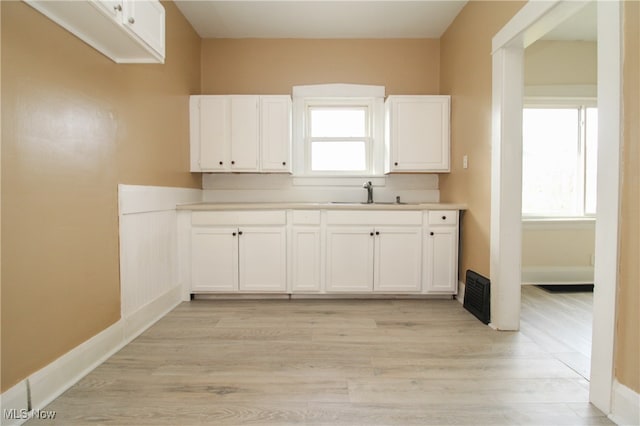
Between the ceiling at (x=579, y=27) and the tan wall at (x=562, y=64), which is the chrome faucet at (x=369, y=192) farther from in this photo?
the ceiling at (x=579, y=27)

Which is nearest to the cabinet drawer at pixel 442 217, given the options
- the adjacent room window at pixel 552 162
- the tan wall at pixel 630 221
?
the adjacent room window at pixel 552 162

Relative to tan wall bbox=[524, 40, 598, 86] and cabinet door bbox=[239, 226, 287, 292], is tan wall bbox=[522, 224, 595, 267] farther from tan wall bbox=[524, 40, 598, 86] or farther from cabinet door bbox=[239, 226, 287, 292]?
cabinet door bbox=[239, 226, 287, 292]

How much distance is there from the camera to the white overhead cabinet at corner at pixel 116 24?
5.01 ft

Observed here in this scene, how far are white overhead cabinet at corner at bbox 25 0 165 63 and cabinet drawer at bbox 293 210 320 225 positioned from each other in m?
1.61

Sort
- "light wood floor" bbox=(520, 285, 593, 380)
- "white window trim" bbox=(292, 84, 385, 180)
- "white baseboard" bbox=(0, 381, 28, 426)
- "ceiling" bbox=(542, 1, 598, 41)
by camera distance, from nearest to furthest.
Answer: "white baseboard" bbox=(0, 381, 28, 426) → "light wood floor" bbox=(520, 285, 593, 380) → "ceiling" bbox=(542, 1, 598, 41) → "white window trim" bbox=(292, 84, 385, 180)

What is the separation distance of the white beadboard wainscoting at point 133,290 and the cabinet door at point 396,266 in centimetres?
180

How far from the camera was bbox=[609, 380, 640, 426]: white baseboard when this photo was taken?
138 centimetres

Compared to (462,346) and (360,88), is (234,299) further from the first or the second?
(360,88)

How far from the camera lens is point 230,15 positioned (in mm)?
3219

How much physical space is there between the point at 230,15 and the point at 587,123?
12.8ft

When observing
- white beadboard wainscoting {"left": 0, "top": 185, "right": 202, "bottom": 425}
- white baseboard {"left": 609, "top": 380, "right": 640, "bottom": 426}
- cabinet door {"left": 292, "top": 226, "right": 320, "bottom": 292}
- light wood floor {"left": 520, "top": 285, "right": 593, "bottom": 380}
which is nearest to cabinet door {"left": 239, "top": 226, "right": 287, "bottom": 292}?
cabinet door {"left": 292, "top": 226, "right": 320, "bottom": 292}

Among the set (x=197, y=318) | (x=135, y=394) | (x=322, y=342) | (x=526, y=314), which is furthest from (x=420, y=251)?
(x=135, y=394)

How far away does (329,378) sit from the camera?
5.86 feet

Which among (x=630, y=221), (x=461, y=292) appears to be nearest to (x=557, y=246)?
(x=461, y=292)
